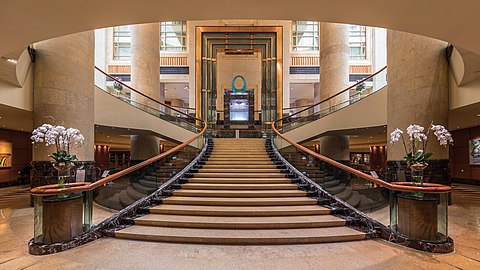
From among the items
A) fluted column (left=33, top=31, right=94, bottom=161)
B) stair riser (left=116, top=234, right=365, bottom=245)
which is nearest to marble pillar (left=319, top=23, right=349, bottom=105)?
stair riser (left=116, top=234, right=365, bottom=245)

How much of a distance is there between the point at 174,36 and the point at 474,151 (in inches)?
813

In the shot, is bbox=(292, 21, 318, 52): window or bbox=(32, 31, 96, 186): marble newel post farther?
bbox=(292, 21, 318, 52): window

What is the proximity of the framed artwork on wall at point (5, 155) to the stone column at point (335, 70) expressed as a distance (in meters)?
14.8

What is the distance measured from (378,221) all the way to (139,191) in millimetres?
4497

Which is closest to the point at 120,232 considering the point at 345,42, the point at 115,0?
the point at 115,0

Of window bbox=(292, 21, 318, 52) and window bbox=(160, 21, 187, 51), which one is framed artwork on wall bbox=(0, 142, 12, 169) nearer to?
window bbox=(160, 21, 187, 51)

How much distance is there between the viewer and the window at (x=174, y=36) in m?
20.9

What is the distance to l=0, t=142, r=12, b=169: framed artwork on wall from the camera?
1179cm

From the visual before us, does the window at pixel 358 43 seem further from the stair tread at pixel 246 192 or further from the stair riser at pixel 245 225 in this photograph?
the stair riser at pixel 245 225

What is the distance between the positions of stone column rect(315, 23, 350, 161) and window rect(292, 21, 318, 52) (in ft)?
29.7

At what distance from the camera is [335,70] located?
11961 mm

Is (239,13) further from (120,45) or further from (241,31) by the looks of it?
(120,45)

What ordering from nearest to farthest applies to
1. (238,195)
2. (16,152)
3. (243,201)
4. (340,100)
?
(243,201), (238,195), (340,100), (16,152)

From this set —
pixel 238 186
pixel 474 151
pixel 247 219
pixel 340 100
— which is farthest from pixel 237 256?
pixel 474 151
